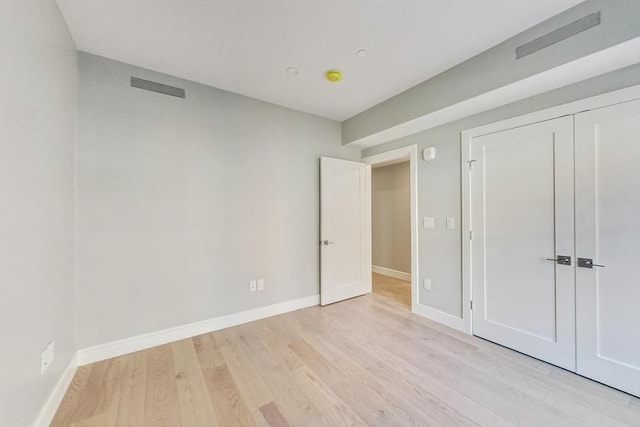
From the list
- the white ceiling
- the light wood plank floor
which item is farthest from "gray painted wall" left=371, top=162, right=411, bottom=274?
the white ceiling

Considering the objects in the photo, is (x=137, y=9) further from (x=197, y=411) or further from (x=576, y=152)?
(x=576, y=152)

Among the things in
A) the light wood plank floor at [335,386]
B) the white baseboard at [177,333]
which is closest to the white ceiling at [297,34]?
the white baseboard at [177,333]

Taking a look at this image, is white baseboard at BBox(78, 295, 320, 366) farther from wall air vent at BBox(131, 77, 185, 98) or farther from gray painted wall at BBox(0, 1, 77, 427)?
wall air vent at BBox(131, 77, 185, 98)

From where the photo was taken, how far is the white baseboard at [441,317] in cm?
270

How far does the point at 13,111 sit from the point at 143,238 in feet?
4.60

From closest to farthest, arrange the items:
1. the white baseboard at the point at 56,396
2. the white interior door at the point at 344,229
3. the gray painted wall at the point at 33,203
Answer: the gray painted wall at the point at 33,203, the white baseboard at the point at 56,396, the white interior door at the point at 344,229

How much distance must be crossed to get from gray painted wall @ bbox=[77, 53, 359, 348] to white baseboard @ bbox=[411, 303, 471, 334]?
1.44 metres

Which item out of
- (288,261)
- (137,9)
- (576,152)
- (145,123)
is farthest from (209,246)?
(576,152)

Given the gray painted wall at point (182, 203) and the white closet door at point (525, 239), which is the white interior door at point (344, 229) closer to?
the gray painted wall at point (182, 203)

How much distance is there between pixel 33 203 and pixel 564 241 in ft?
12.3

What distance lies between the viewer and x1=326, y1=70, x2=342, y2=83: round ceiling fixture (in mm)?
2438

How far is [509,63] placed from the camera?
197 centimetres

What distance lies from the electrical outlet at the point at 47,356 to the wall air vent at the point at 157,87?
2.21m

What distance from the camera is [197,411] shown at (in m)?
1.62
